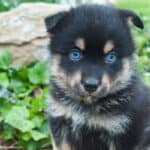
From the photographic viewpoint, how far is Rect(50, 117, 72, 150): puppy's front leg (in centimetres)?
570

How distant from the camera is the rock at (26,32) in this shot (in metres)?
7.91

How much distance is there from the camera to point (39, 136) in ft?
21.0

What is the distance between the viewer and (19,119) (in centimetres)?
643

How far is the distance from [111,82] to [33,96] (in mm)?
2000

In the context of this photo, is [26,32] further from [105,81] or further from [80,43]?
[105,81]

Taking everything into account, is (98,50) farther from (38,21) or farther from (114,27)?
(38,21)

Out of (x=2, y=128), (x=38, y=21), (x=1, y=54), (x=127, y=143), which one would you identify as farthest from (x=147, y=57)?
(x=127, y=143)

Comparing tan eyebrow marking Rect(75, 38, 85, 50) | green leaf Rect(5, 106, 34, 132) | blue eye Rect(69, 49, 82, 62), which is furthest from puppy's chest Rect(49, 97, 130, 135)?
green leaf Rect(5, 106, 34, 132)

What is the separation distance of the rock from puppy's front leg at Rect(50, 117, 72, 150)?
214cm

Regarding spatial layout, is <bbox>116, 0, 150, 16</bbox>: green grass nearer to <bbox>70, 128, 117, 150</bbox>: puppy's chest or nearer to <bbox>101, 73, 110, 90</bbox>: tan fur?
<bbox>70, 128, 117, 150</bbox>: puppy's chest

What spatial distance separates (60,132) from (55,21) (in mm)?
943

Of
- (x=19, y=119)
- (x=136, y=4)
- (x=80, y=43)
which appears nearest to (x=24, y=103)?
(x=19, y=119)

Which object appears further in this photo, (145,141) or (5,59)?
(5,59)

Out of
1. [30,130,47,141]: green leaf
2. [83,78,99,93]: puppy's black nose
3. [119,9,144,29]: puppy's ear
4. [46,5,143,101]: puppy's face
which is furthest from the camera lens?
[30,130,47,141]: green leaf
